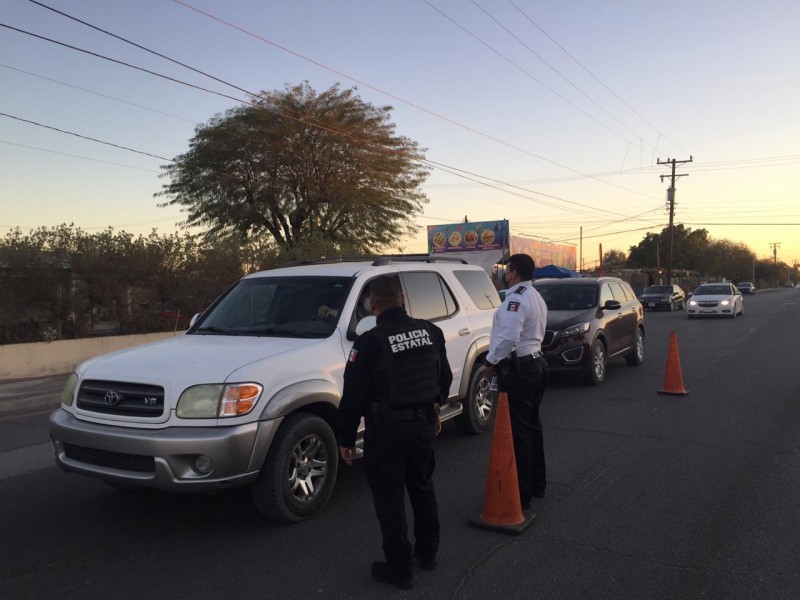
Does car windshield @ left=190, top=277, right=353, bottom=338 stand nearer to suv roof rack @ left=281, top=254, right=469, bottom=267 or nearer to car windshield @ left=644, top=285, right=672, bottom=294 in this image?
suv roof rack @ left=281, top=254, right=469, bottom=267

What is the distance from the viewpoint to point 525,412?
4.96 meters

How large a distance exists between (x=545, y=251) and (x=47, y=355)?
38.0m

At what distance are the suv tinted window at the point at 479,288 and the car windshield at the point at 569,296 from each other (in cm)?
328

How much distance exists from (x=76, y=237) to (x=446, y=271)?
9898 millimetres

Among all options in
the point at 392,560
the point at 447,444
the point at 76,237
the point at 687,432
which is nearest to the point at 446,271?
the point at 447,444

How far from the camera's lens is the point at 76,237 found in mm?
13688

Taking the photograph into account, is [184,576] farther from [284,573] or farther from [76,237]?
[76,237]

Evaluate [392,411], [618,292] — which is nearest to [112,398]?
[392,411]

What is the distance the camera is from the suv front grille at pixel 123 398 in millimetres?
4309

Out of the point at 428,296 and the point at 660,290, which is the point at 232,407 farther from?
the point at 660,290

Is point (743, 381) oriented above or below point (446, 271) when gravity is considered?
below

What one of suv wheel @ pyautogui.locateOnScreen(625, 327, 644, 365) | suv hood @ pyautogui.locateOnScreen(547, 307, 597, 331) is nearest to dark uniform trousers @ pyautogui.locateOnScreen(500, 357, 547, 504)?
suv hood @ pyautogui.locateOnScreen(547, 307, 597, 331)

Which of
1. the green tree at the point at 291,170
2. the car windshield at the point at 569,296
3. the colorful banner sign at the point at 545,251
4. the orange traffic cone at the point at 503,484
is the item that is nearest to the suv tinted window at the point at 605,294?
the car windshield at the point at 569,296

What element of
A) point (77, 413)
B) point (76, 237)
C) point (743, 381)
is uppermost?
point (76, 237)
